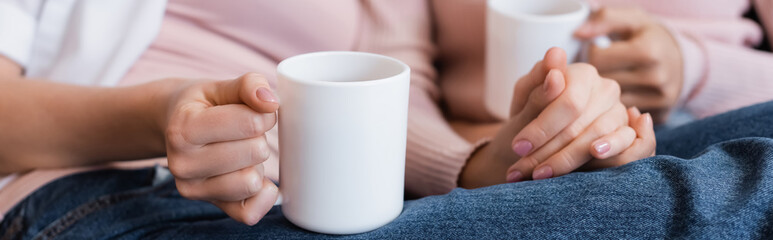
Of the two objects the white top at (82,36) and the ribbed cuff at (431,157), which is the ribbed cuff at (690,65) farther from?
the white top at (82,36)

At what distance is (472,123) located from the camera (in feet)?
3.80

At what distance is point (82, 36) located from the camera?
2.70 feet

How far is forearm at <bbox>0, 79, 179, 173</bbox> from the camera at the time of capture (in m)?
0.68

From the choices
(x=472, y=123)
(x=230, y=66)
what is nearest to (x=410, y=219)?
(x=230, y=66)

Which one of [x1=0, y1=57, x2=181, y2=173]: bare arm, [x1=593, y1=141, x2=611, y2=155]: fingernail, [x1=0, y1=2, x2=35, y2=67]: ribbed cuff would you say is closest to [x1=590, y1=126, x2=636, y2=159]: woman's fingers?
[x1=593, y1=141, x2=611, y2=155]: fingernail

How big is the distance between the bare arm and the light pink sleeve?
83 cm

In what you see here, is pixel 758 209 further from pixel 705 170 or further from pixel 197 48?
pixel 197 48

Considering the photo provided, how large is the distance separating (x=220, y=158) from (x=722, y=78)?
0.88 m

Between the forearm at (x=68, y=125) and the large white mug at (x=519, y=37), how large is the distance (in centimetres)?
43

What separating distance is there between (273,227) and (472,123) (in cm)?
61

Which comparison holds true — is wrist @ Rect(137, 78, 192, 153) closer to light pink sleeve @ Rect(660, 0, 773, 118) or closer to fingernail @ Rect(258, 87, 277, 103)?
fingernail @ Rect(258, 87, 277, 103)

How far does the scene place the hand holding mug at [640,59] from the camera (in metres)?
0.92

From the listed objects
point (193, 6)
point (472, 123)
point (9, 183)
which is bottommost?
point (472, 123)

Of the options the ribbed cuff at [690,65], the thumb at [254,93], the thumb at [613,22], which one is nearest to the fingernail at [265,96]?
the thumb at [254,93]
